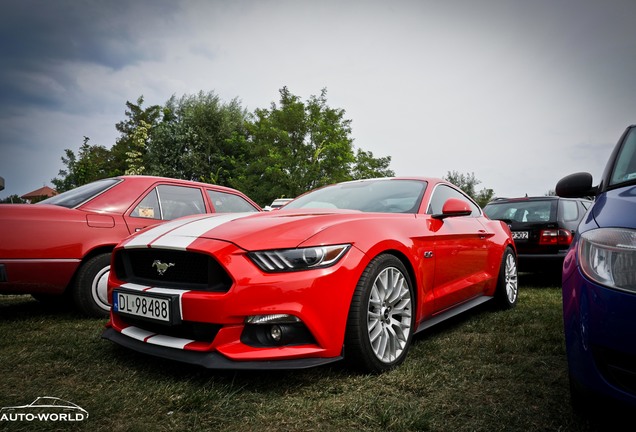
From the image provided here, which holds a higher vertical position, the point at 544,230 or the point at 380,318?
the point at 544,230

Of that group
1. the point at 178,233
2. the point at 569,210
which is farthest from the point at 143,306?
the point at 569,210

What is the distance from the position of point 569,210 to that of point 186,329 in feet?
19.6

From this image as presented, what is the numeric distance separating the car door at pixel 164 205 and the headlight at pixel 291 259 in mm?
2437

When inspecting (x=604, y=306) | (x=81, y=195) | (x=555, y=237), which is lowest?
(x=555, y=237)

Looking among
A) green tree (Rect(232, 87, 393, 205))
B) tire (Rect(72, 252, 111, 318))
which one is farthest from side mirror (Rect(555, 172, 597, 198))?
green tree (Rect(232, 87, 393, 205))

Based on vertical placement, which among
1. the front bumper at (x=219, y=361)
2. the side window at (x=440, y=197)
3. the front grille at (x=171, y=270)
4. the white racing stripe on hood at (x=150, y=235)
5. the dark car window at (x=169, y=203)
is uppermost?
the dark car window at (x=169, y=203)

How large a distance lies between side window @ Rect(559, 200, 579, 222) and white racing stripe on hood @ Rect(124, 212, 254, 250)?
17.0 ft

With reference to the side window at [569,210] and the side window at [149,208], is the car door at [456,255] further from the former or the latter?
the side window at [149,208]

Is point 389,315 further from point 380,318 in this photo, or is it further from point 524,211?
point 524,211

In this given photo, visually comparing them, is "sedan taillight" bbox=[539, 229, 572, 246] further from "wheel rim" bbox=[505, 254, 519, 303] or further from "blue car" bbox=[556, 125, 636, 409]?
"blue car" bbox=[556, 125, 636, 409]

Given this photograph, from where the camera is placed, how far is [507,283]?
175 inches

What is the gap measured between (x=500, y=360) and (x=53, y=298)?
435 centimetres

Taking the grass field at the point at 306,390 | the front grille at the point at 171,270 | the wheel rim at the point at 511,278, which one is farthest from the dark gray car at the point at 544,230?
the front grille at the point at 171,270

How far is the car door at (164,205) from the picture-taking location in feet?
13.9
